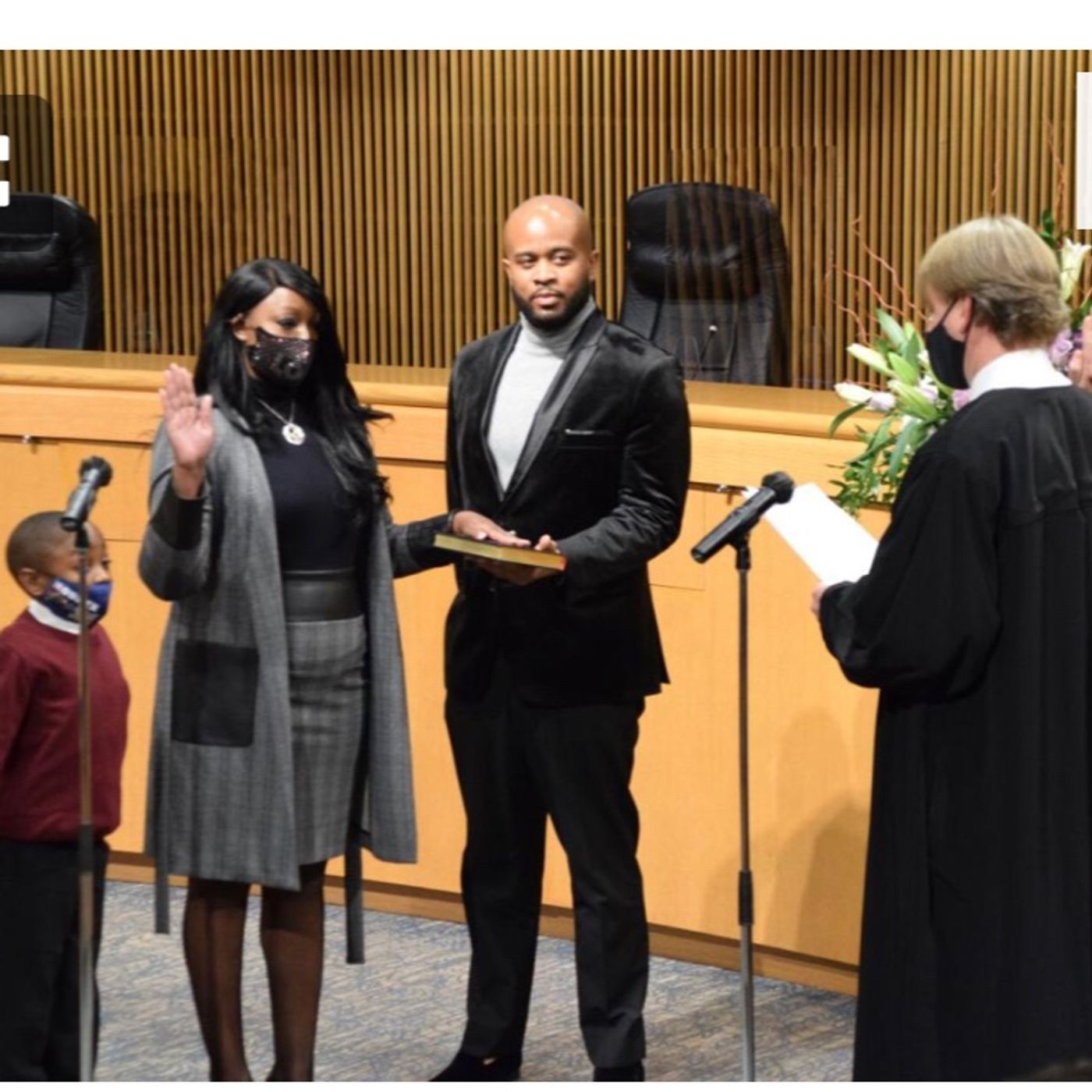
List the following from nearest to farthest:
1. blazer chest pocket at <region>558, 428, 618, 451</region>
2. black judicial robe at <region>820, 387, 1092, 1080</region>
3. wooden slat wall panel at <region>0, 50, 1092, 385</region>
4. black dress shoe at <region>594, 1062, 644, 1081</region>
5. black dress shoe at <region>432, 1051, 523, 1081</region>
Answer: black judicial robe at <region>820, 387, 1092, 1080</region> → blazer chest pocket at <region>558, 428, 618, 451</region> → black dress shoe at <region>594, 1062, 644, 1081</region> → black dress shoe at <region>432, 1051, 523, 1081</region> → wooden slat wall panel at <region>0, 50, 1092, 385</region>

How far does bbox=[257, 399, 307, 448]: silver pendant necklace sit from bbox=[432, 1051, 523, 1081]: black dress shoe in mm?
1284

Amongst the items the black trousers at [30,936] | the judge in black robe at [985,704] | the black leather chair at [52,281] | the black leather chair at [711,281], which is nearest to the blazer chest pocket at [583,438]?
the judge in black robe at [985,704]

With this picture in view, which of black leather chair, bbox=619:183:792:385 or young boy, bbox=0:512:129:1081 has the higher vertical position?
black leather chair, bbox=619:183:792:385

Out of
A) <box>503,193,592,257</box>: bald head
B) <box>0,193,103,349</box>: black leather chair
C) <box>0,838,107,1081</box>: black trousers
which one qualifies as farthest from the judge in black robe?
<box>0,193,103,349</box>: black leather chair

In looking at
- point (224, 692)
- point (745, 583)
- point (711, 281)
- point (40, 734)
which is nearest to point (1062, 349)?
point (745, 583)

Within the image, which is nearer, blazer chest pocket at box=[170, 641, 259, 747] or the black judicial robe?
the black judicial robe

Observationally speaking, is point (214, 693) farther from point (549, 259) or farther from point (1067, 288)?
point (1067, 288)

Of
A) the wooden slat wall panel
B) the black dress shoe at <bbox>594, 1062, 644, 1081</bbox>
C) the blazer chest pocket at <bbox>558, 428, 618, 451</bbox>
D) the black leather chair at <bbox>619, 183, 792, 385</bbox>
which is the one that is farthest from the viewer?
the wooden slat wall panel

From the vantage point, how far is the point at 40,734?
4211 mm

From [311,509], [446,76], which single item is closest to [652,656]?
[311,509]

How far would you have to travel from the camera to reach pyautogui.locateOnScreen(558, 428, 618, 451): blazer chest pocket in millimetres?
4453

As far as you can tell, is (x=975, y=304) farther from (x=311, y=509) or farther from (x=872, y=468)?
(x=311, y=509)

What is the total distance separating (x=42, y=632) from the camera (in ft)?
13.8

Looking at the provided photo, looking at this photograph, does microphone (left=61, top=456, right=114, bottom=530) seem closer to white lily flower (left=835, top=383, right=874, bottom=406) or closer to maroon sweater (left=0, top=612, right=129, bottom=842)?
maroon sweater (left=0, top=612, right=129, bottom=842)
